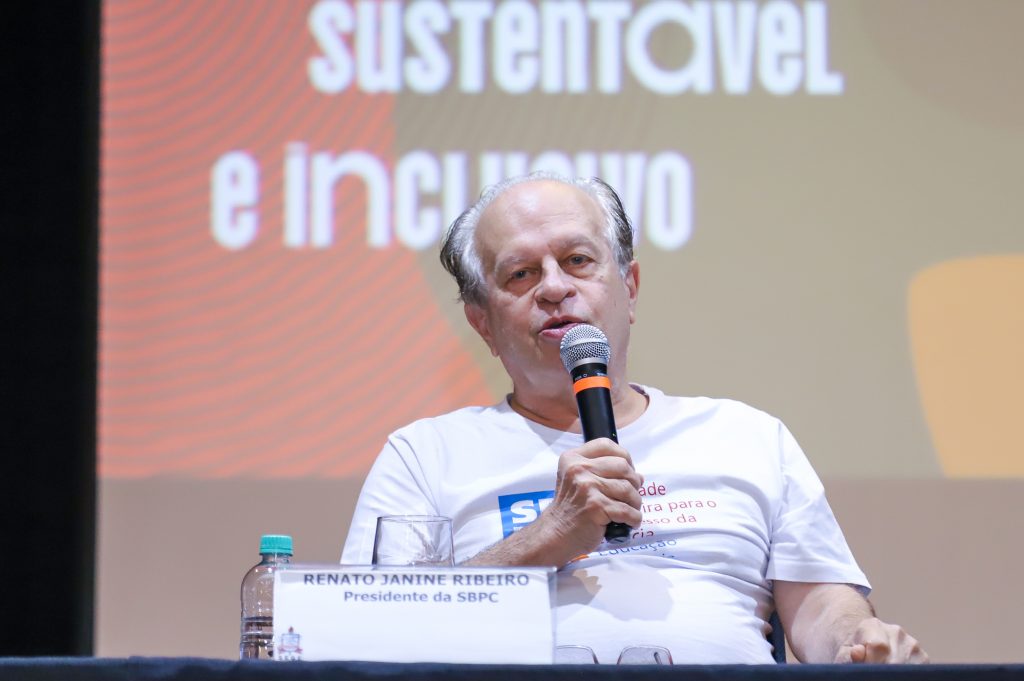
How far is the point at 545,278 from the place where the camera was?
1.96 metres

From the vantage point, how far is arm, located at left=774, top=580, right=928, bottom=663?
5.46 ft

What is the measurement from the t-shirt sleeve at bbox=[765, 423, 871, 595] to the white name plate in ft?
2.69

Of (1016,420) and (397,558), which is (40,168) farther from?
(1016,420)

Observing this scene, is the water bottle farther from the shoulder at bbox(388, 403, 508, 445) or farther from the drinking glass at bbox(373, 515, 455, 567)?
the shoulder at bbox(388, 403, 508, 445)

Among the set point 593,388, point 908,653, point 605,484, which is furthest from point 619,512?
point 908,653

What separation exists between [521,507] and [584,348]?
332 mm

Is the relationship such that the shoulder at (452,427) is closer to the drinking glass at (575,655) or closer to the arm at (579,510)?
the arm at (579,510)

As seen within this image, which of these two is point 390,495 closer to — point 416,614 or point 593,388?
point 593,388

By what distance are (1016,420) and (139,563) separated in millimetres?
2088

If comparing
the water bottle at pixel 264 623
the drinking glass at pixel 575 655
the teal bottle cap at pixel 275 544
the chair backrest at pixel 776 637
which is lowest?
the chair backrest at pixel 776 637

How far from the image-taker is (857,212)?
114 inches

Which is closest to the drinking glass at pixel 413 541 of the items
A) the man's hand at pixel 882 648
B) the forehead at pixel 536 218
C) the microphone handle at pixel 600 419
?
the microphone handle at pixel 600 419

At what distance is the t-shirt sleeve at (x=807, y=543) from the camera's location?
1808mm

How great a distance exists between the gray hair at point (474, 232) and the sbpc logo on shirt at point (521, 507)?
392mm
